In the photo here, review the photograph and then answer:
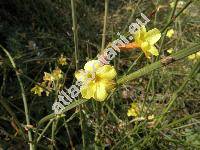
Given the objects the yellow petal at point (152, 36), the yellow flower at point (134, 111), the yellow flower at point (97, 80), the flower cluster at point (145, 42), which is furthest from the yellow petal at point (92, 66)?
the yellow flower at point (134, 111)

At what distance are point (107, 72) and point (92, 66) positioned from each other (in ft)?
0.25

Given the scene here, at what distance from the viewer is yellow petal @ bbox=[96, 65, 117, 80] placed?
1.04m

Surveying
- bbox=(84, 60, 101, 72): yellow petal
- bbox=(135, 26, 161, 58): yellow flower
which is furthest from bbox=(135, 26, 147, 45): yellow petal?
bbox=(84, 60, 101, 72): yellow petal

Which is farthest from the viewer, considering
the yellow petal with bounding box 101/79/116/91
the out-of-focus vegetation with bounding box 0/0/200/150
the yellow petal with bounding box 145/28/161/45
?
the out-of-focus vegetation with bounding box 0/0/200/150

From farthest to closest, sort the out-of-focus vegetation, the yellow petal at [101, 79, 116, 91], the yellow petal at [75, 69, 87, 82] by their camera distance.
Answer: the out-of-focus vegetation
the yellow petal at [75, 69, 87, 82]
the yellow petal at [101, 79, 116, 91]

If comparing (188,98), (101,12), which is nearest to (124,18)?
(101,12)

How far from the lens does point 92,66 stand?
111 cm

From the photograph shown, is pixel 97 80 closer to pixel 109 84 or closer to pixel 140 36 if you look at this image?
pixel 109 84

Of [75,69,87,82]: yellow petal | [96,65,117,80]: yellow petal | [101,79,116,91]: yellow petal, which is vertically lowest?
[101,79,116,91]: yellow petal

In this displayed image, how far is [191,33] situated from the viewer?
142 inches

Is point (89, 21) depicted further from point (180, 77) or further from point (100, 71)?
point (100, 71)

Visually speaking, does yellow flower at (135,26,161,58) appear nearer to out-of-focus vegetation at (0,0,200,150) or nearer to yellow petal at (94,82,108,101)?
yellow petal at (94,82,108,101)

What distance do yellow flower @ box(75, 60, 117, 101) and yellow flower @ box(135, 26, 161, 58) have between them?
6.6 inches

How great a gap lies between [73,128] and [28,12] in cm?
154
